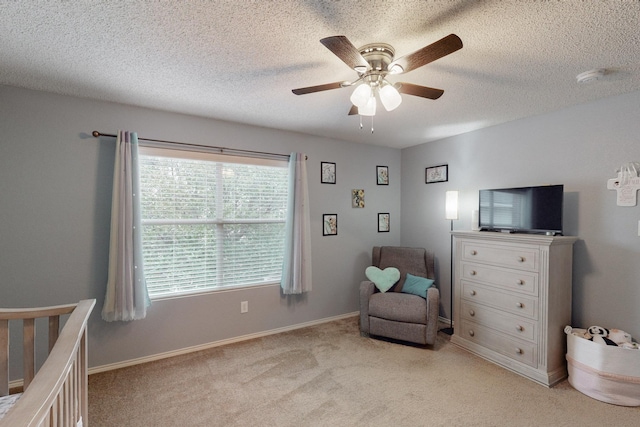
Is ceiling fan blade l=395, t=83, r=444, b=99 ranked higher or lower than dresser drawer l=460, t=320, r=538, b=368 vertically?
higher

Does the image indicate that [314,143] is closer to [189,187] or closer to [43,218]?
[189,187]

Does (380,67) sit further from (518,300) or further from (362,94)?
(518,300)

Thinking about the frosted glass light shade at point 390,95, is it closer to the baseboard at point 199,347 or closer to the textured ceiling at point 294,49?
the textured ceiling at point 294,49

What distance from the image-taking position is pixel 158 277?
9.41 ft

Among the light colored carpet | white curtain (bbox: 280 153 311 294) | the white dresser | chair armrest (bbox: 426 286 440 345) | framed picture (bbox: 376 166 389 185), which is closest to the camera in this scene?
the light colored carpet

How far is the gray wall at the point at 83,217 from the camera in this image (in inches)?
91.7

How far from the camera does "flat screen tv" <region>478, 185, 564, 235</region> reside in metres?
2.59

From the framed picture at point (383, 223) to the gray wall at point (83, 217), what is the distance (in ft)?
5.81

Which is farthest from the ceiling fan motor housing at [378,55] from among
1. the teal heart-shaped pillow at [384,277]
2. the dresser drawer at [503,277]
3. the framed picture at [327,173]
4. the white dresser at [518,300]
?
the teal heart-shaped pillow at [384,277]

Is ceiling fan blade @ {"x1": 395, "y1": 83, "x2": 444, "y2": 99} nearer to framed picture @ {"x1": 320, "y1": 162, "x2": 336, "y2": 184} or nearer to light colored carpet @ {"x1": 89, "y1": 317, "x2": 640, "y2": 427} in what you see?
framed picture @ {"x1": 320, "y1": 162, "x2": 336, "y2": 184}

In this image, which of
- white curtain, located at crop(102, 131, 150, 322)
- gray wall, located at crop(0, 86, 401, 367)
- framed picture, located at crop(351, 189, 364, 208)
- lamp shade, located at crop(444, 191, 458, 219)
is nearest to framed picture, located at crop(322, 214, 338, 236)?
framed picture, located at crop(351, 189, 364, 208)

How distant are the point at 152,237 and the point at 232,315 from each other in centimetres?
116

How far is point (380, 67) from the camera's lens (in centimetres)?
178

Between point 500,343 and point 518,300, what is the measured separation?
1.52 ft
